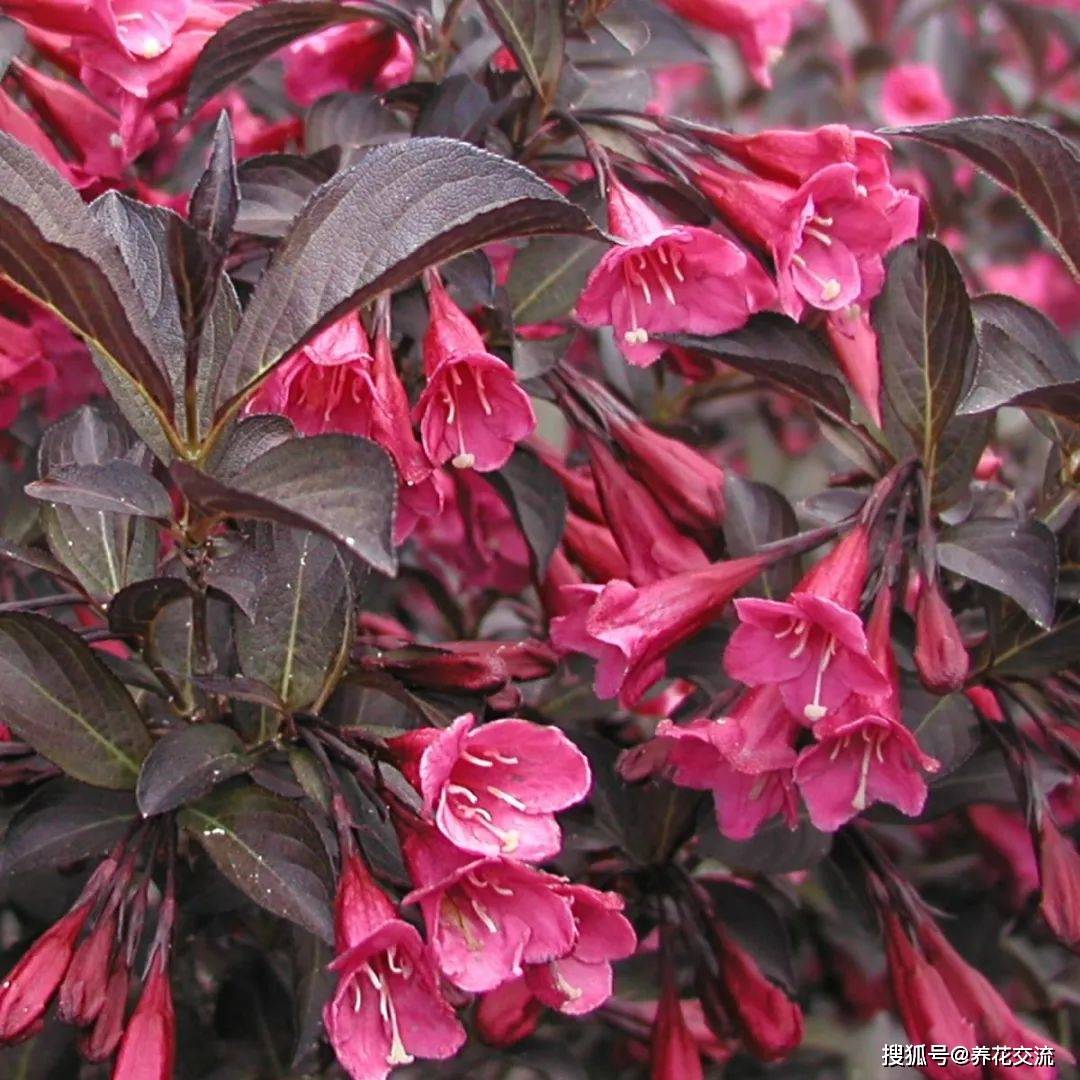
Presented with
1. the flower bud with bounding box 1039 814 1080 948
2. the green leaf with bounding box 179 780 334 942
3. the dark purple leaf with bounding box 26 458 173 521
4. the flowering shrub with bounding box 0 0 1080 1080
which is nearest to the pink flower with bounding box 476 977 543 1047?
the flowering shrub with bounding box 0 0 1080 1080

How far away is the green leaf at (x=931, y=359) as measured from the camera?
3.84ft

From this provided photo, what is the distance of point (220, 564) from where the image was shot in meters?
0.98

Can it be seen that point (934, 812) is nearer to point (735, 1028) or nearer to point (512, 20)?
point (735, 1028)

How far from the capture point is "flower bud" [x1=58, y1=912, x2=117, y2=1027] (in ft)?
3.18

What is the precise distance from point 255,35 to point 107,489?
505mm

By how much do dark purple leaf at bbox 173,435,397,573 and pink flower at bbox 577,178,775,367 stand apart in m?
0.35

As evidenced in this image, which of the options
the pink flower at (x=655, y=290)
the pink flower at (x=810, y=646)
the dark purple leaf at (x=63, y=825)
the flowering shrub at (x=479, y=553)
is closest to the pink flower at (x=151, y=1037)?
the flowering shrub at (x=479, y=553)

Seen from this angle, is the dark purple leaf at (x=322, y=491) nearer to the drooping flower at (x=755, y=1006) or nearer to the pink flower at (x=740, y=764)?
the pink flower at (x=740, y=764)

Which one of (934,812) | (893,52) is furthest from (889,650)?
(893,52)

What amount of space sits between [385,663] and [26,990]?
34 cm

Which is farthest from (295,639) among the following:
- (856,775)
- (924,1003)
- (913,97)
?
(913,97)

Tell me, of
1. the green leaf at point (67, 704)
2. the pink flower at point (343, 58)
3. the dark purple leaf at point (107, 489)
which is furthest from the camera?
the pink flower at point (343, 58)

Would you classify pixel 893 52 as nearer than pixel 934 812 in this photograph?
No

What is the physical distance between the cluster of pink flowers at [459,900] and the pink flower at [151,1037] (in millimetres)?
131
